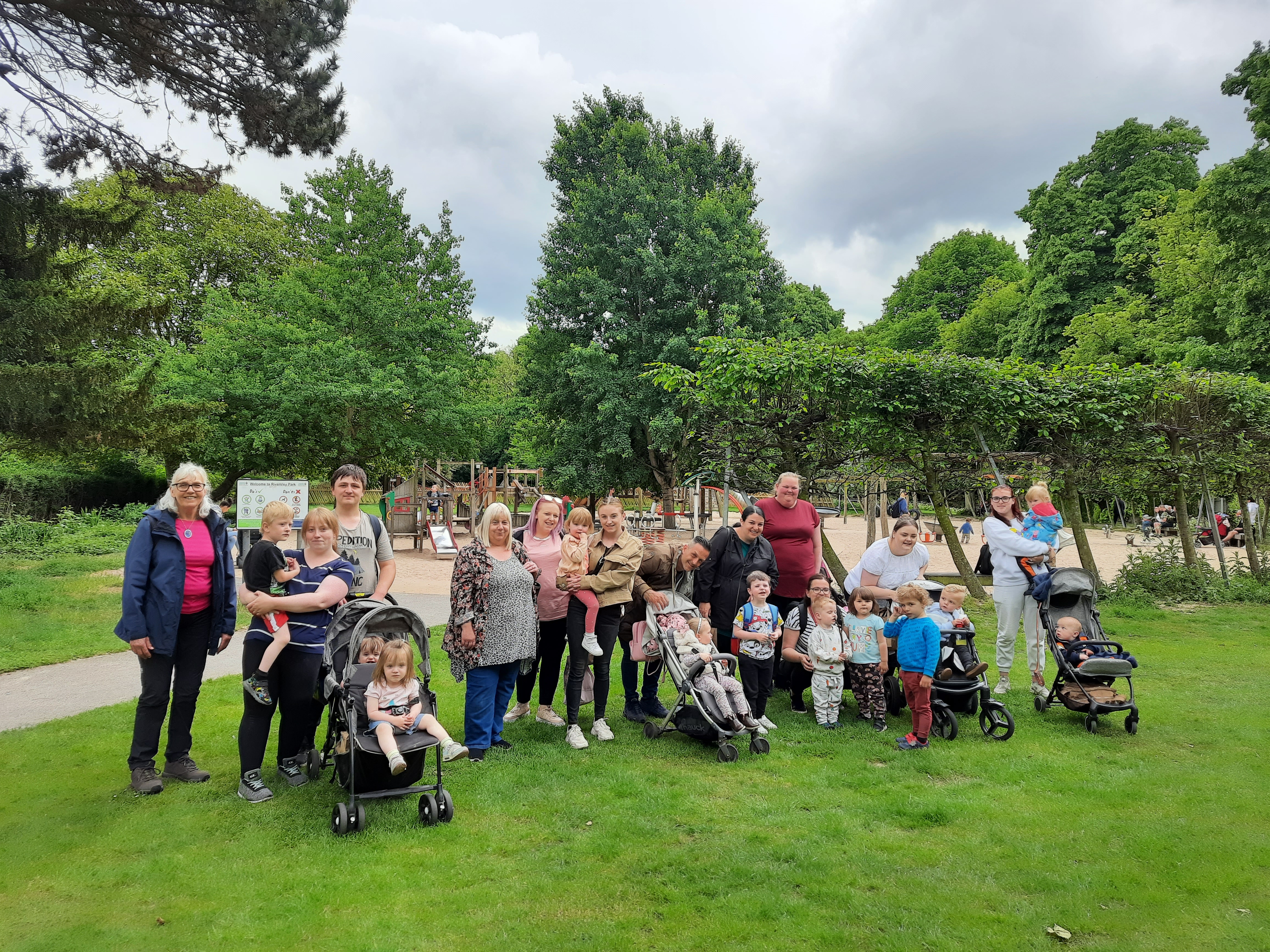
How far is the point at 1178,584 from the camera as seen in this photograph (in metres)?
13.0

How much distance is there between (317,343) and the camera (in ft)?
61.7

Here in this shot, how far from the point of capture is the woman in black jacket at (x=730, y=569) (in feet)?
19.5

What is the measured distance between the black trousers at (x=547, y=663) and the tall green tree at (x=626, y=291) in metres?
14.5

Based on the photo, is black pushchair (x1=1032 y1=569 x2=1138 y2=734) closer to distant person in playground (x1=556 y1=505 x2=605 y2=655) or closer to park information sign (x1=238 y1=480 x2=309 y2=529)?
distant person in playground (x1=556 y1=505 x2=605 y2=655)

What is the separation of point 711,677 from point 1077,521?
1005cm

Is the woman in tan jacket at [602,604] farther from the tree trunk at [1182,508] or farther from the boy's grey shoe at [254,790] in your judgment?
the tree trunk at [1182,508]

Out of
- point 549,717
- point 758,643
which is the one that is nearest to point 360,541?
point 549,717

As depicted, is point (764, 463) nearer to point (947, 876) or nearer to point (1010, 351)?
point (947, 876)

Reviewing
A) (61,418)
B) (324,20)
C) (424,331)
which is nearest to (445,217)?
(424,331)

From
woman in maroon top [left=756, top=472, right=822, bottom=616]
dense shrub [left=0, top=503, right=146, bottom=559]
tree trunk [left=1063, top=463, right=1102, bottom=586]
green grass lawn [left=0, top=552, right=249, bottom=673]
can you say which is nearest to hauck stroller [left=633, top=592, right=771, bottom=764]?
woman in maroon top [left=756, top=472, right=822, bottom=616]

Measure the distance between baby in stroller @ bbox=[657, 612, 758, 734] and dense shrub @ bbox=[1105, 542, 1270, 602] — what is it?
33.1 feet

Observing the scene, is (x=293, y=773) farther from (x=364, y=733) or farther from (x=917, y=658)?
(x=917, y=658)

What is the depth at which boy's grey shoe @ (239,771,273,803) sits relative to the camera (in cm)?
426

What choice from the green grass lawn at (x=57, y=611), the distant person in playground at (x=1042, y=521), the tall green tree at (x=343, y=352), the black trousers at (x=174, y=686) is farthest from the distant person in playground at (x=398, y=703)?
the tall green tree at (x=343, y=352)
